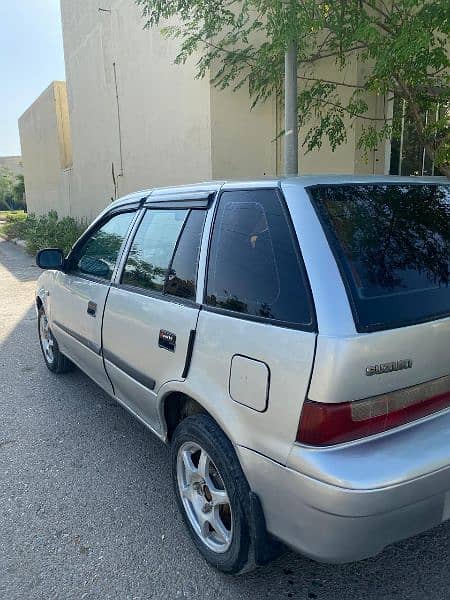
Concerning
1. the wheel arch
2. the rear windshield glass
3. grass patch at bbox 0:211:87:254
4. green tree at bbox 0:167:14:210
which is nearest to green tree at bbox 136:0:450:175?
the rear windshield glass

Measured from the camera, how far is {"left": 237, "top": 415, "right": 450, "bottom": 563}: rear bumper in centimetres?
166

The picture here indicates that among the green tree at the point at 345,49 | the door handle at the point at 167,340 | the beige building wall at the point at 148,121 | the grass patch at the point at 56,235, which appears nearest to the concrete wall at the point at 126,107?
the beige building wall at the point at 148,121

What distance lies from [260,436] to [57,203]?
20.1 m

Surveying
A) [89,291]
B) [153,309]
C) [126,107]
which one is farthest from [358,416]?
[126,107]

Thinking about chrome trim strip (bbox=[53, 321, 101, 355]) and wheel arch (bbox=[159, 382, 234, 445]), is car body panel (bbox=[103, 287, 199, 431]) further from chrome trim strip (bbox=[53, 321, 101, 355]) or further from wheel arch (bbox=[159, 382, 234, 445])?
chrome trim strip (bbox=[53, 321, 101, 355])

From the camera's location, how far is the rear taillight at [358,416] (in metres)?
1.72

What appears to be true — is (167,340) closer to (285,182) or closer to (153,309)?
(153,309)

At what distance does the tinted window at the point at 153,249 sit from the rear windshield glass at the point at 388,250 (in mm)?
944

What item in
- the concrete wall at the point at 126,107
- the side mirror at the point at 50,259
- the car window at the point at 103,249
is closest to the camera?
the car window at the point at 103,249

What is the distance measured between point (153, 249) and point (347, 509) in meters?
1.82

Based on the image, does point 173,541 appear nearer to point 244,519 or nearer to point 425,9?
point 244,519

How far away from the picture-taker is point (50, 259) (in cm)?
400

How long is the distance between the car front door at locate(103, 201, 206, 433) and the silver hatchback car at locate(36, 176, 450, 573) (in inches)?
0.5

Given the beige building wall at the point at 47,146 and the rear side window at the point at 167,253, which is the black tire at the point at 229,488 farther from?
the beige building wall at the point at 47,146
